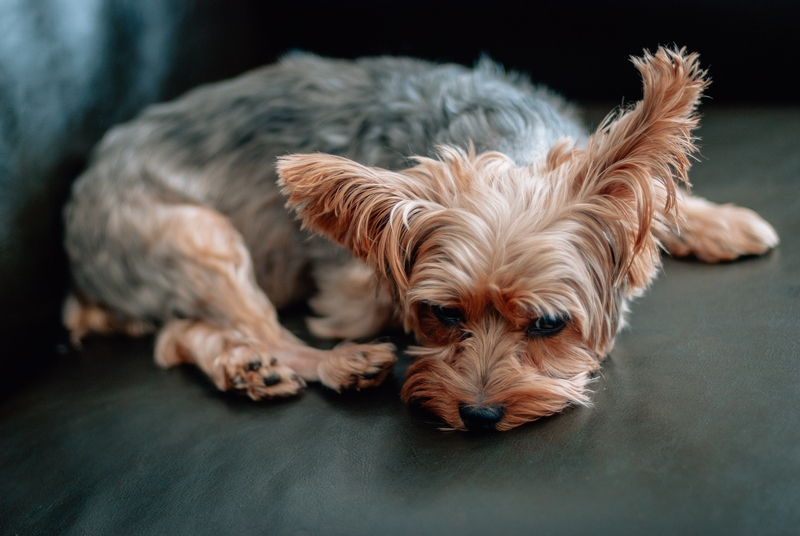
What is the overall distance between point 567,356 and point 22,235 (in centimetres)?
188

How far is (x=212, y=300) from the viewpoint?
254cm

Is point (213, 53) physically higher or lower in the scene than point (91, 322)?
higher

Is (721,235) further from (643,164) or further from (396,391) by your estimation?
(396,391)

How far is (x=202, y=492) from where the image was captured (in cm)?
171

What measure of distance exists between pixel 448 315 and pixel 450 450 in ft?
1.52

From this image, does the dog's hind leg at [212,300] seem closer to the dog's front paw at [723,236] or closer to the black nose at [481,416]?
the black nose at [481,416]

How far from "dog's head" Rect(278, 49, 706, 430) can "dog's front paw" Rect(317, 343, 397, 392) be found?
4.2 inches

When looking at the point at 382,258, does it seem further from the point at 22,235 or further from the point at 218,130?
the point at 22,235

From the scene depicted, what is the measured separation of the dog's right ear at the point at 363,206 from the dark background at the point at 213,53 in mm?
1030

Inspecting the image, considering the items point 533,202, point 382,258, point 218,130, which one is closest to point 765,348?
point 533,202

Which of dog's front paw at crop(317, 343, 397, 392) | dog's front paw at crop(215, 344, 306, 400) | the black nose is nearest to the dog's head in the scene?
the black nose

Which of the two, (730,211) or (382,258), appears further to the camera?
(730,211)

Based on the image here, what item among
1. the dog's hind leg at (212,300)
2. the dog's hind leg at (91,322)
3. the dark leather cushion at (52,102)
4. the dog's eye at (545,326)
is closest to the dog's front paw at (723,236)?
the dog's eye at (545,326)

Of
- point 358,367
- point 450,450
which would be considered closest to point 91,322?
point 358,367
